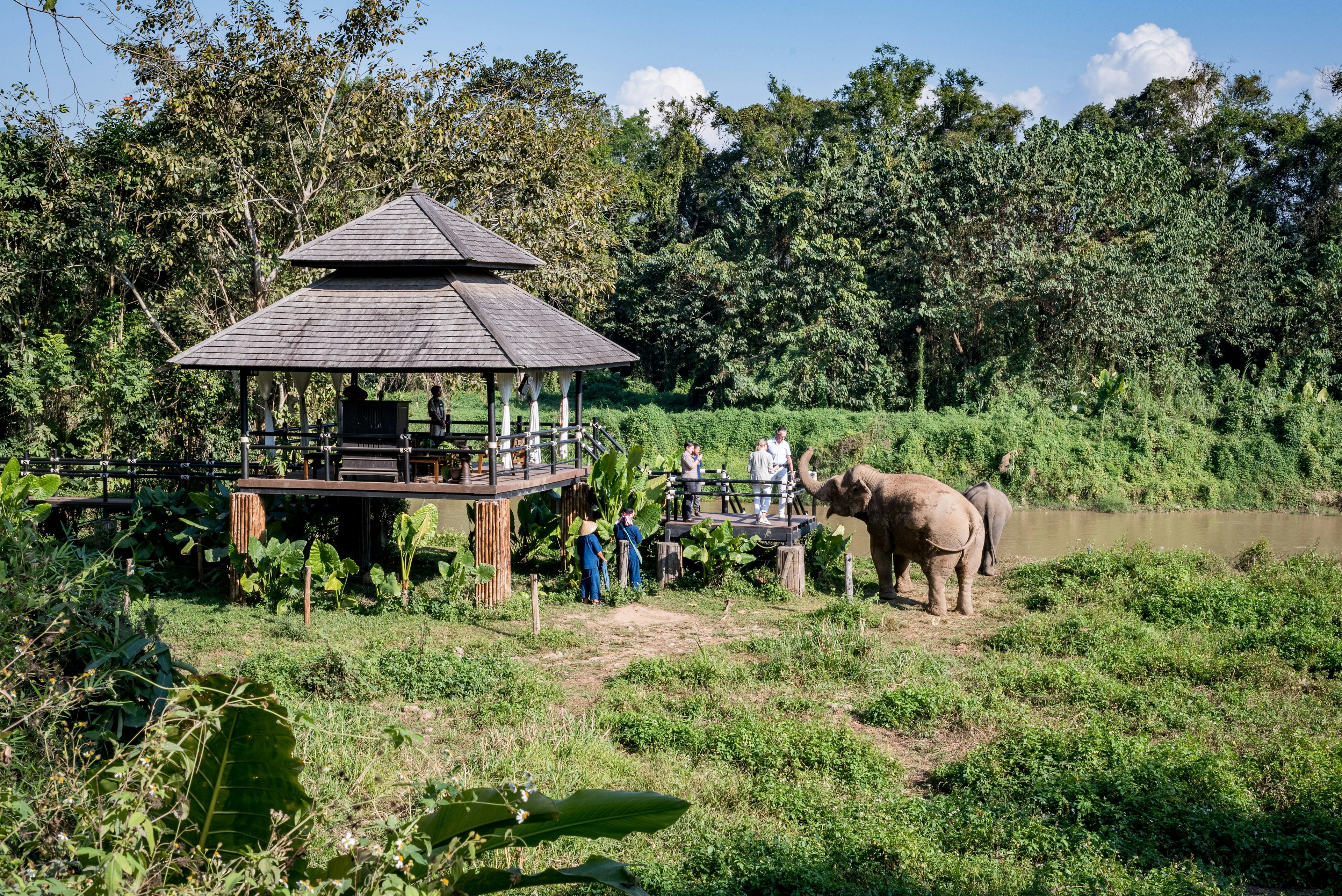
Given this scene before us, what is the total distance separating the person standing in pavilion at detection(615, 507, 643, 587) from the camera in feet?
53.0

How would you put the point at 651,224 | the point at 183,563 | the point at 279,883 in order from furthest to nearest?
the point at 651,224 → the point at 183,563 → the point at 279,883

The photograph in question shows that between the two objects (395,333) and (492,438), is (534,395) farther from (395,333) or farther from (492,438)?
(395,333)

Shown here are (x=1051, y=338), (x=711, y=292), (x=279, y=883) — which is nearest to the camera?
(x=279, y=883)

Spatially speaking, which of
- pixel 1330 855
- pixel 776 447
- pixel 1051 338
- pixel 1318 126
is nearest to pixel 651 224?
pixel 1051 338

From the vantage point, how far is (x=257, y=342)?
15.6 meters

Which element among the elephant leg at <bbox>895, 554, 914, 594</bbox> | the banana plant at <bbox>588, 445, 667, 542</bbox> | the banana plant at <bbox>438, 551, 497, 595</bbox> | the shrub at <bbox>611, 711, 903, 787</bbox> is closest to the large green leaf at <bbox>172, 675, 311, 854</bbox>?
the shrub at <bbox>611, 711, 903, 787</bbox>

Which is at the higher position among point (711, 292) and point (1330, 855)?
point (711, 292)

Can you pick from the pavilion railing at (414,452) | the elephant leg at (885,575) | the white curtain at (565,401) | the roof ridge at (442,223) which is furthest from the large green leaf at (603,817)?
the white curtain at (565,401)

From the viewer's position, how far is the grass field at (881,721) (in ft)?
24.9

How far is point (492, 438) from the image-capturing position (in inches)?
590

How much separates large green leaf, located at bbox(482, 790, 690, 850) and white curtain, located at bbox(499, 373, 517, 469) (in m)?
10.7

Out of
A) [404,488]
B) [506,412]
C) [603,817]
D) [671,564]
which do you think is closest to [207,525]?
[404,488]

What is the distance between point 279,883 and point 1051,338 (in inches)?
1184

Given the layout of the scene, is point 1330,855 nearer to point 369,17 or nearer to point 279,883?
point 279,883
